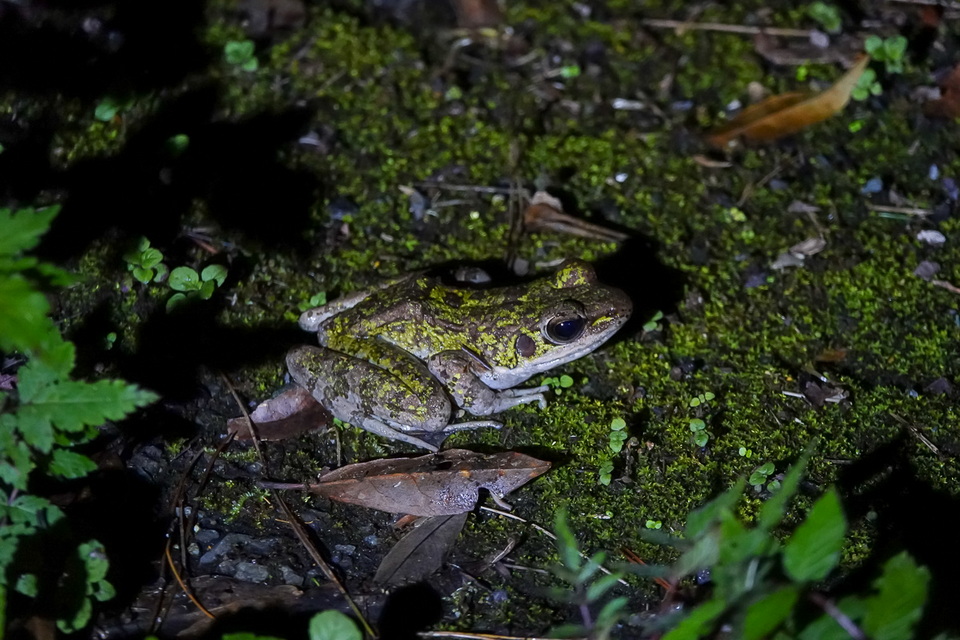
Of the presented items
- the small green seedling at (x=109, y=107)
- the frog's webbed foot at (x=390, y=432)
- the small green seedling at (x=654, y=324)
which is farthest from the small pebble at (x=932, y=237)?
the small green seedling at (x=109, y=107)

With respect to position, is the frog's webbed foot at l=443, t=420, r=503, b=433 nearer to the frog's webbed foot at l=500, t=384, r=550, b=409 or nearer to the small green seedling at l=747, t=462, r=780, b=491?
the frog's webbed foot at l=500, t=384, r=550, b=409

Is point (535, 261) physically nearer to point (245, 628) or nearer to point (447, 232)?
point (447, 232)

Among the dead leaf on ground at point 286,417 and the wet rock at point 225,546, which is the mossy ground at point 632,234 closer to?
the dead leaf on ground at point 286,417

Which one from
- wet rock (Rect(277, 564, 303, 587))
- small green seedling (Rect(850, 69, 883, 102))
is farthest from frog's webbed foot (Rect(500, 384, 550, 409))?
small green seedling (Rect(850, 69, 883, 102))

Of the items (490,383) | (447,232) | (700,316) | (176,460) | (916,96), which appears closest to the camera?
(176,460)

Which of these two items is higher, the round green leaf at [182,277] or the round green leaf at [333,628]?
the round green leaf at [182,277]

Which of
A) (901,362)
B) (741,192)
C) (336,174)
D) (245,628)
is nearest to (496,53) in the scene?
(336,174)

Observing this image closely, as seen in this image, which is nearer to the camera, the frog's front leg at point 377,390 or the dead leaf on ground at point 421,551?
the dead leaf on ground at point 421,551
